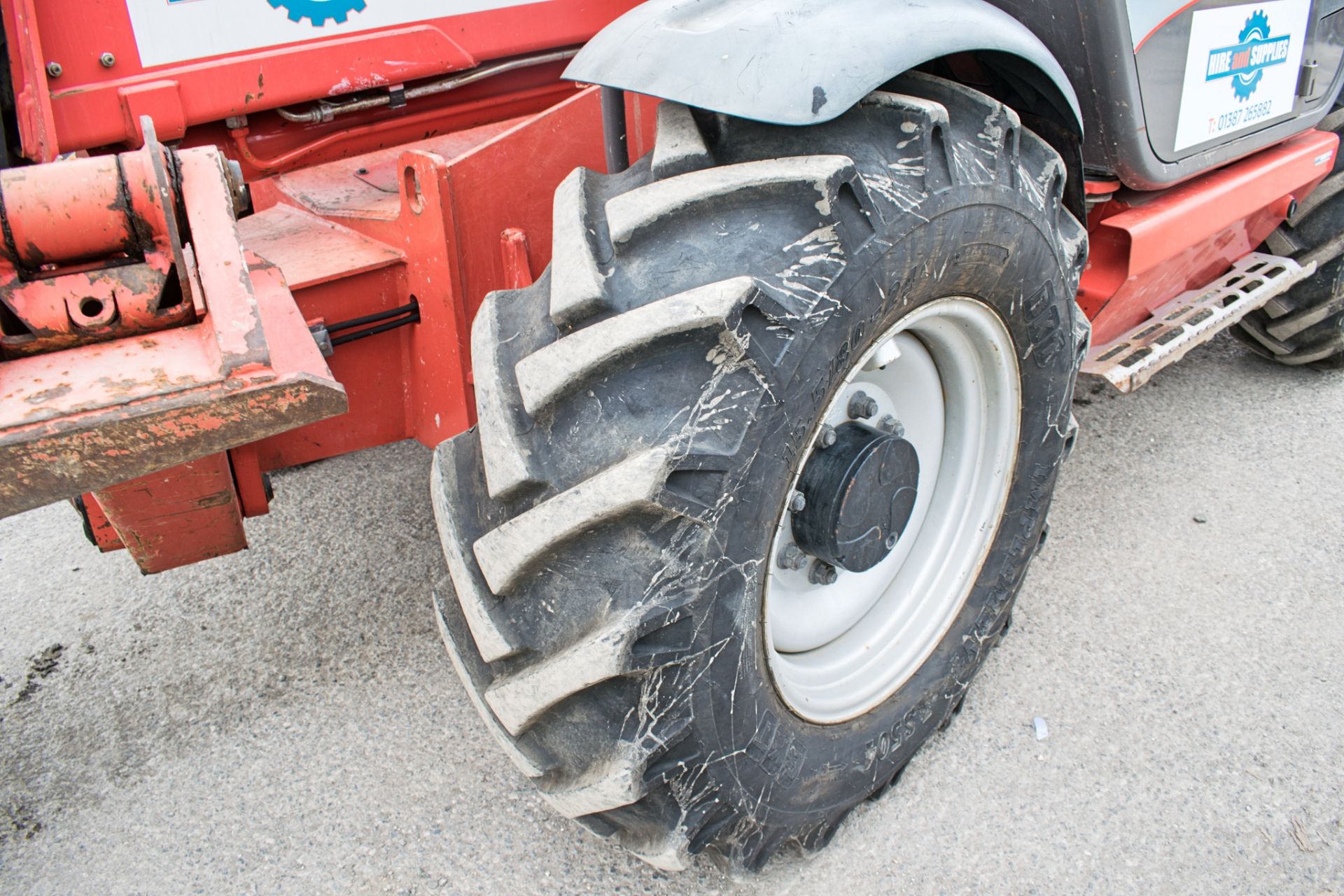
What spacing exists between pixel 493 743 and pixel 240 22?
150 cm

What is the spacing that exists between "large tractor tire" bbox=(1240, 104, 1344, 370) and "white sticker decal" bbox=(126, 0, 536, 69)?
95.4 inches

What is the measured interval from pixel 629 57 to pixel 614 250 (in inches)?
12.3

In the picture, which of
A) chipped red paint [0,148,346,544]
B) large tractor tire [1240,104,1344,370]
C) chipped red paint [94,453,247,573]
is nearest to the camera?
chipped red paint [0,148,346,544]

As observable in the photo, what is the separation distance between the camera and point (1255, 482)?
274 cm

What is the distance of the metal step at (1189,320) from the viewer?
2150 mm

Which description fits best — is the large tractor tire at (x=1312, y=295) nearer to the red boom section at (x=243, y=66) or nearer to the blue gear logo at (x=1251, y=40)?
the blue gear logo at (x=1251, y=40)

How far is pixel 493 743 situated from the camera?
2.00 meters

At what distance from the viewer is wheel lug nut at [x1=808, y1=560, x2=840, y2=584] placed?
1725mm

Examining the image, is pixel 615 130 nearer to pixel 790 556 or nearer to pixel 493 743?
pixel 790 556

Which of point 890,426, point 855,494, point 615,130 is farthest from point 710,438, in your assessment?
point 615,130

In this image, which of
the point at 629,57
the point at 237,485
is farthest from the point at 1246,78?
the point at 237,485

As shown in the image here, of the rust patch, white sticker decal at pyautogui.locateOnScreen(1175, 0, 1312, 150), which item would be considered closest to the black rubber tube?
the rust patch

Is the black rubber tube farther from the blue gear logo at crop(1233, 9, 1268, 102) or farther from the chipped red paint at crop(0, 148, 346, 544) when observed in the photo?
the blue gear logo at crop(1233, 9, 1268, 102)

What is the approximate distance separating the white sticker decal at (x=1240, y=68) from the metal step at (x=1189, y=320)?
0.44m
